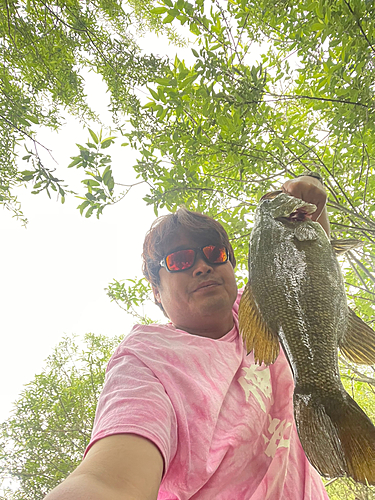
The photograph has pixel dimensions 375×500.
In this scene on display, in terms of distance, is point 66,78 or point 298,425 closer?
point 298,425

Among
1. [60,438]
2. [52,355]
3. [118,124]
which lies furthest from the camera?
[52,355]

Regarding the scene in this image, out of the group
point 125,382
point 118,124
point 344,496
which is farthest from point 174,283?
point 344,496

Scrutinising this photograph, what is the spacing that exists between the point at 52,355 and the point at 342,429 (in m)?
6.80

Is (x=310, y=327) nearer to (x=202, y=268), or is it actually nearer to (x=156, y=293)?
(x=202, y=268)

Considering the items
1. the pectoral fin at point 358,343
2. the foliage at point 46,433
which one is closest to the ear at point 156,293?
the pectoral fin at point 358,343

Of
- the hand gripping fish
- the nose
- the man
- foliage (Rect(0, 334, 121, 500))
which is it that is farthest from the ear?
foliage (Rect(0, 334, 121, 500))

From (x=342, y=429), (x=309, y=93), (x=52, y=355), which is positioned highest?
(x=309, y=93)

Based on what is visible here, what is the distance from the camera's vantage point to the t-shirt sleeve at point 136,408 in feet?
2.93

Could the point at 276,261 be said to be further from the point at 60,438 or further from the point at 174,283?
the point at 60,438

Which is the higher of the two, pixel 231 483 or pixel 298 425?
pixel 298 425

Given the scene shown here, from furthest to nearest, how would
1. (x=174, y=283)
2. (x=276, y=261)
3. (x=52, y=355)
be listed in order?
1. (x=52, y=355)
2. (x=174, y=283)
3. (x=276, y=261)

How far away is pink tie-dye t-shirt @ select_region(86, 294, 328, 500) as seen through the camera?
1.00 meters

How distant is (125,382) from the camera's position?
43.1 inches

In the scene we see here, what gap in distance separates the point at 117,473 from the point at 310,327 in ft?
2.35
